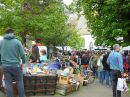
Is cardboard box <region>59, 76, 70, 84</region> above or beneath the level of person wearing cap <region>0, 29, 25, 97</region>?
beneath

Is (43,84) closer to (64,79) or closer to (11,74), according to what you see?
(64,79)

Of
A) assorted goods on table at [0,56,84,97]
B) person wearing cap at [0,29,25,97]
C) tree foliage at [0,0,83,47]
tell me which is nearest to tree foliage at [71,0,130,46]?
tree foliage at [0,0,83,47]

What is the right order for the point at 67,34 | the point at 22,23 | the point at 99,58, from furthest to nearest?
the point at 67,34, the point at 22,23, the point at 99,58

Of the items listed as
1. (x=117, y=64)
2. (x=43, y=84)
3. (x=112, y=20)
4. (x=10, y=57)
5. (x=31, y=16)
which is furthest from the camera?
(x=112, y=20)

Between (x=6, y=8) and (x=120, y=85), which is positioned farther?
(x=6, y=8)

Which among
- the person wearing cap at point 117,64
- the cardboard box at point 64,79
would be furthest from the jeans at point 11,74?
the person wearing cap at point 117,64

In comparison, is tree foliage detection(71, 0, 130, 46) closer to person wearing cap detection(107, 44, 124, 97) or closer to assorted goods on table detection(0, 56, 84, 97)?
person wearing cap detection(107, 44, 124, 97)

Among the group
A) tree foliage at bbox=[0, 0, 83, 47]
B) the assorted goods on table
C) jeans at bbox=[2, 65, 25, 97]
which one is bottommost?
the assorted goods on table

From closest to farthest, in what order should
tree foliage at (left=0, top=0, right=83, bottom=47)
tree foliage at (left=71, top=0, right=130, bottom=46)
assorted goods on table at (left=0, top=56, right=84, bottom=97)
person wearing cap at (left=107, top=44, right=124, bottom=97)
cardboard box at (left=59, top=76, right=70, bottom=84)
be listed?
person wearing cap at (left=107, top=44, right=124, bottom=97)
assorted goods on table at (left=0, top=56, right=84, bottom=97)
cardboard box at (left=59, top=76, right=70, bottom=84)
tree foliage at (left=0, top=0, right=83, bottom=47)
tree foliage at (left=71, top=0, right=130, bottom=46)

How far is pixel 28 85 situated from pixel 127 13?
10.2 meters

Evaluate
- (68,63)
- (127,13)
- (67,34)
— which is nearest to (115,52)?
(68,63)

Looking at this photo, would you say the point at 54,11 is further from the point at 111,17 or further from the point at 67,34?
the point at 67,34

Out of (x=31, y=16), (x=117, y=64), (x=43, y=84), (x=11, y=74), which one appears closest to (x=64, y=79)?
(x=43, y=84)

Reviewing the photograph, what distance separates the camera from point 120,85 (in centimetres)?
531
